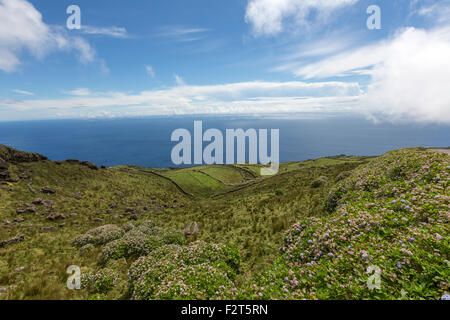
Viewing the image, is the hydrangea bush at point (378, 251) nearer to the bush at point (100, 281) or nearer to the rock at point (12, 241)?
the bush at point (100, 281)

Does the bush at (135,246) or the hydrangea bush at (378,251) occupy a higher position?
the hydrangea bush at (378,251)

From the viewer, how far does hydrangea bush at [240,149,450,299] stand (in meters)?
3.67

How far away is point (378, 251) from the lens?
4441 millimetres

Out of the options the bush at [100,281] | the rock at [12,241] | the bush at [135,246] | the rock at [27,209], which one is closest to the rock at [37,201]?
the rock at [27,209]

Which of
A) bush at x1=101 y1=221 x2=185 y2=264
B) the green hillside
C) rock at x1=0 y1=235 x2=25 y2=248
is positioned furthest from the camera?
rock at x1=0 y1=235 x2=25 y2=248

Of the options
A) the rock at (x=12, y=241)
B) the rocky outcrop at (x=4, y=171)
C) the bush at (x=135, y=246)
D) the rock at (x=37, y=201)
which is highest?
the rocky outcrop at (x=4, y=171)

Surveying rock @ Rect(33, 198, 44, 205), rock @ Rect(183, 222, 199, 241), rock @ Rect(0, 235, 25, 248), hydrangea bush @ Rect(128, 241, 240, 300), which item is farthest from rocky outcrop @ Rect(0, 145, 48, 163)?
hydrangea bush @ Rect(128, 241, 240, 300)

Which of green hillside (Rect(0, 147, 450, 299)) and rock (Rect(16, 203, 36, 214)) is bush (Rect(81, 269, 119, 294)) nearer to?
green hillside (Rect(0, 147, 450, 299))

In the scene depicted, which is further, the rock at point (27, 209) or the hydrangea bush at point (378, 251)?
the rock at point (27, 209)

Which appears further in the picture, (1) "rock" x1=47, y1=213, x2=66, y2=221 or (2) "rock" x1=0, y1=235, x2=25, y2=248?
(1) "rock" x1=47, y1=213, x2=66, y2=221

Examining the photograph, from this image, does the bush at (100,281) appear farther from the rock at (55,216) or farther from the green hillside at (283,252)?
the rock at (55,216)

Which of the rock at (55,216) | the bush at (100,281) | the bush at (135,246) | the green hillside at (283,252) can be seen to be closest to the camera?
the green hillside at (283,252)

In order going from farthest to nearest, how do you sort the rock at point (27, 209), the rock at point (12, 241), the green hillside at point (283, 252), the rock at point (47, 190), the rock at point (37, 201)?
the rock at point (47, 190) → the rock at point (37, 201) → the rock at point (27, 209) → the rock at point (12, 241) → the green hillside at point (283, 252)

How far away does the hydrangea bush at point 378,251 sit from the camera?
3668 millimetres
